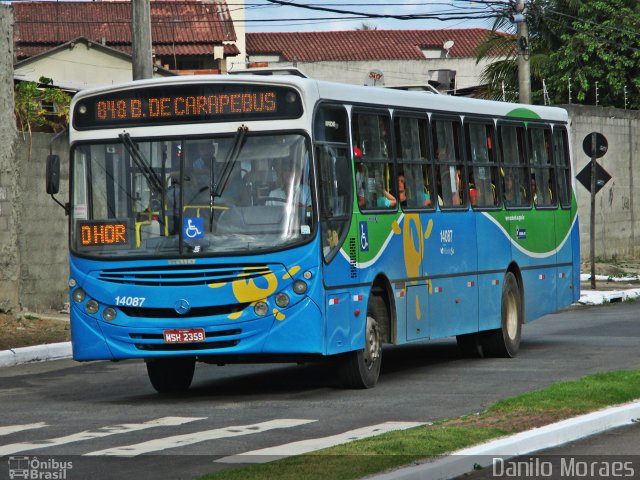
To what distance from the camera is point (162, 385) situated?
14.5 meters

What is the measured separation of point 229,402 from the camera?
1318 cm

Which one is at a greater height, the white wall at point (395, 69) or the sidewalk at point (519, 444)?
the white wall at point (395, 69)

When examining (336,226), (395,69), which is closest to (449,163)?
(336,226)

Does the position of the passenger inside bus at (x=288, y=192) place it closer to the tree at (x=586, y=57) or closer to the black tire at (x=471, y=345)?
the black tire at (x=471, y=345)

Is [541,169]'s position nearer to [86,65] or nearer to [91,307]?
[91,307]

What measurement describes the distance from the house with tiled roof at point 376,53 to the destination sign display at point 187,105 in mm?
62429

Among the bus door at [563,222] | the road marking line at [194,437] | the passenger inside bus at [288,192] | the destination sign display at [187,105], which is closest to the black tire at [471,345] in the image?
the bus door at [563,222]

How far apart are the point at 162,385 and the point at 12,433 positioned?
11.3 feet

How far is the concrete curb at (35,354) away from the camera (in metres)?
17.8

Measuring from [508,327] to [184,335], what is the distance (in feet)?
20.0

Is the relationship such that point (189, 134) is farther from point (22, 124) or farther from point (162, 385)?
point (22, 124)

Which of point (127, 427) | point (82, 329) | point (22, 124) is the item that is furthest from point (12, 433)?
point (22, 124)

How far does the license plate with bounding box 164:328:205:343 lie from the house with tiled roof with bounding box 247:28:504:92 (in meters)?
63.4

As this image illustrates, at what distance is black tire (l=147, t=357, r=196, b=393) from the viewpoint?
47.4ft
